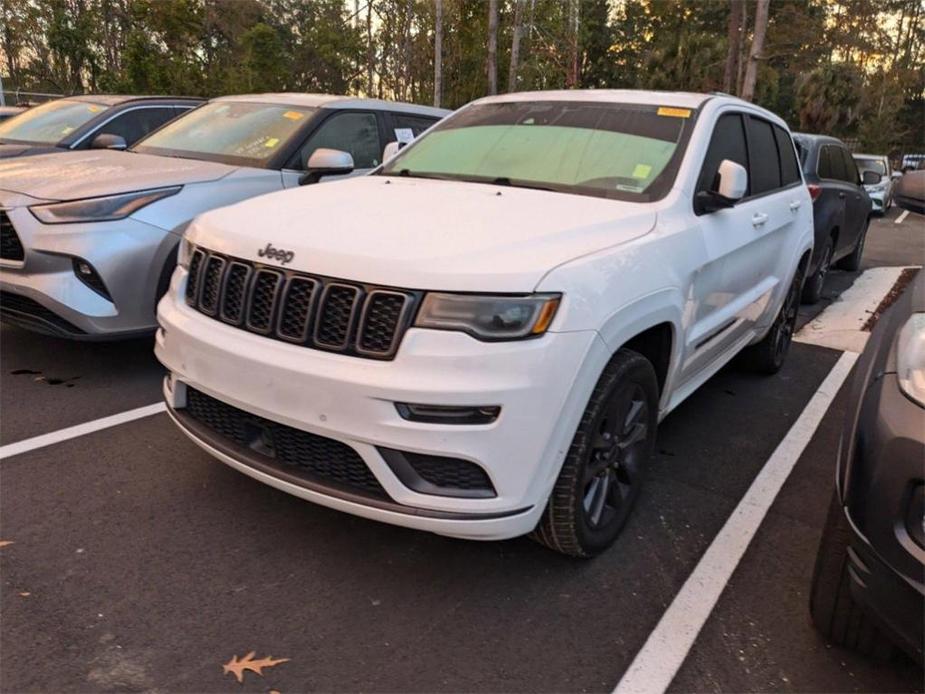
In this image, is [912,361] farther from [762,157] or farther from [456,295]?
[762,157]

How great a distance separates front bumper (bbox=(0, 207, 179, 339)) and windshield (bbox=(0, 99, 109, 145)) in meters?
3.48

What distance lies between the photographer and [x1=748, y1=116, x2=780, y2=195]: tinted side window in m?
4.32

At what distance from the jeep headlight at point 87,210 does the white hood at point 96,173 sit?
0.05 meters

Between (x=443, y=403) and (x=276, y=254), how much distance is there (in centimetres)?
86

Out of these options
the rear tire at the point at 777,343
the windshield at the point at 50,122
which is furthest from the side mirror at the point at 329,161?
the windshield at the point at 50,122

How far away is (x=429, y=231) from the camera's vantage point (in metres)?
2.61

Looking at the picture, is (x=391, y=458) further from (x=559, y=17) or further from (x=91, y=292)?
(x=559, y=17)

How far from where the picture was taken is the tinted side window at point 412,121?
20.5 feet

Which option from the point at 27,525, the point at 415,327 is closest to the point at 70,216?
the point at 27,525

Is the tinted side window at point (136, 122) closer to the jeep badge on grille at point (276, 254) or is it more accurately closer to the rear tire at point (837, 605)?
the jeep badge on grille at point (276, 254)

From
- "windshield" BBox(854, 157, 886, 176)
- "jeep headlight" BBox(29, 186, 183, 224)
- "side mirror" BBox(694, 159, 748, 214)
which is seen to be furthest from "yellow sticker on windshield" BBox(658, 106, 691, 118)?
"windshield" BBox(854, 157, 886, 176)

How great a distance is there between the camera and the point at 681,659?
2.40 meters

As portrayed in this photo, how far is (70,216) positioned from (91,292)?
45 cm

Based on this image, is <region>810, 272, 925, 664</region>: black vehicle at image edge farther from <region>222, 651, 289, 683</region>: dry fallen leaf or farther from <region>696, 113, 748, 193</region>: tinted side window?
<region>222, 651, 289, 683</region>: dry fallen leaf
